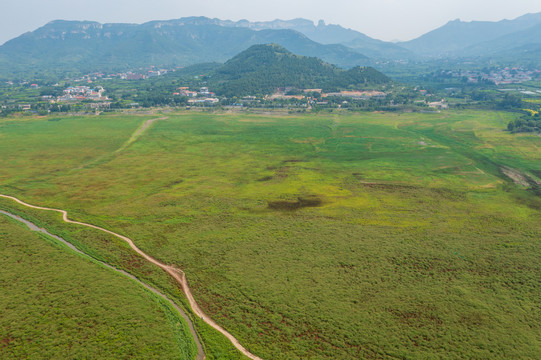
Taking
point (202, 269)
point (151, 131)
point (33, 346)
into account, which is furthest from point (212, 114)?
point (33, 346)

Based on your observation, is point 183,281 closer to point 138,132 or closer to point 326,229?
point 326,229

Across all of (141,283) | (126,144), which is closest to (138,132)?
(126,144)

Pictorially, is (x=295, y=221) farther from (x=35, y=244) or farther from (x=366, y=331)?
(x=35, y=244)

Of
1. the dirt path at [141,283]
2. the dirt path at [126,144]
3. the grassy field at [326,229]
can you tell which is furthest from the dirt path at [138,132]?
the dirt path at [141,283]

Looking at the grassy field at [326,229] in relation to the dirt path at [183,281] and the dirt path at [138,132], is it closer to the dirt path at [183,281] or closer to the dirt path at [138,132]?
the dirt path at [183,281]

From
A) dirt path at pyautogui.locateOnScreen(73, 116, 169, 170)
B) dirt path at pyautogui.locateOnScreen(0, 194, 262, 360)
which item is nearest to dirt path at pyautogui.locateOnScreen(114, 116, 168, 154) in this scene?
dirt path at pyautogui.locateOnScreen(73, 116, 169, 170)

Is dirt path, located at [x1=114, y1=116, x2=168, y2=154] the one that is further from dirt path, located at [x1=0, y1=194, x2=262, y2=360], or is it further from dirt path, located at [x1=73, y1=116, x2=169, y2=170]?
dirt path, located at [x1=0, y1=194, x2=262, y2=360]

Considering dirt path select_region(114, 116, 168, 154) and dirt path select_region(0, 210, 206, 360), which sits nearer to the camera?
dirt path select_region(0, 210, 206, 360)

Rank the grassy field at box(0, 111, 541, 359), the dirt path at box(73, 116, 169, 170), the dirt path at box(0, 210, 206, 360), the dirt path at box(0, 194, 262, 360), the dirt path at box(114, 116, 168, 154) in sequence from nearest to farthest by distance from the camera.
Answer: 1. the dirt path at box(0, 210, 206, 360)
2. the dirt path at box(0, 194, 262, 360)
3. the grassy field at box(0, 111, 541, 359)
4. the dirt path at box(73, 116, 169, 170)
5. the dirt path at box(114, 116, 168, 154)
